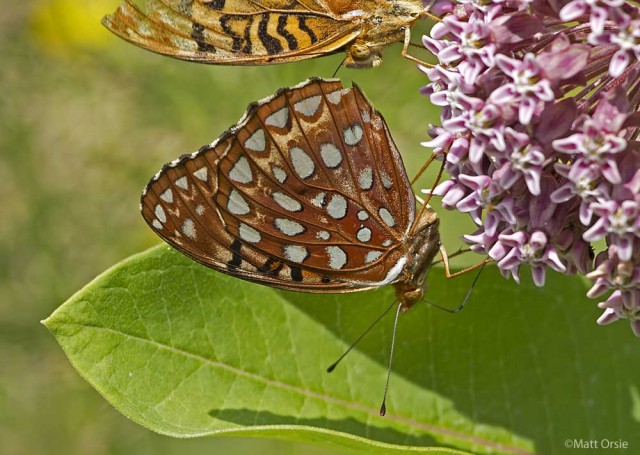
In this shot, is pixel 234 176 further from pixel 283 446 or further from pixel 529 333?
pixel 283 446

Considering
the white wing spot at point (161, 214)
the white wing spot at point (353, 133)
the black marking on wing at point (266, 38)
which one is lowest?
the white wing spot at point (161, 214)

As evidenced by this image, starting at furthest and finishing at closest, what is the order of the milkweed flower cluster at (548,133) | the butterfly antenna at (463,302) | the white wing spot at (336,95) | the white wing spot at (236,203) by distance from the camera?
1. the butterfly antenna at (463,302)
2. the white wing spot at (236,203)
3. the white wing spot at (336,95)
4. the milkweed flower cluster at (548,133)

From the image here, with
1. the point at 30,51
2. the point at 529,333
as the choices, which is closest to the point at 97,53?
the point at 30,51

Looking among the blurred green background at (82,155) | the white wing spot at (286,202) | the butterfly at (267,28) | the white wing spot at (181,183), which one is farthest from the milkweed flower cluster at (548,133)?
the blurred green background at (82,155)

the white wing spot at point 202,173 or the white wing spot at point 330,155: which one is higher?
the white wing spot at point 330,155

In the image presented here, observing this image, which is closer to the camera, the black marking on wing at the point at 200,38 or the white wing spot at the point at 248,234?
the white wing spot at the point at 248,234

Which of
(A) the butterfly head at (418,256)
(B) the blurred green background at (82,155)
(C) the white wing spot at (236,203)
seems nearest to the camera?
(C) the white wing spot at (236,203)

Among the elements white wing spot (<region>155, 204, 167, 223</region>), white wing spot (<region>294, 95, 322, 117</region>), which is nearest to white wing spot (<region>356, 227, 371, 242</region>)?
white wing spot (<region>294, 95, 322, 117</region>)

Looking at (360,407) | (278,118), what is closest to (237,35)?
(278,118)

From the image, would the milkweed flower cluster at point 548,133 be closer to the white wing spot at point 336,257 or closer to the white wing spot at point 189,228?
the white wing spot at point 336,257
